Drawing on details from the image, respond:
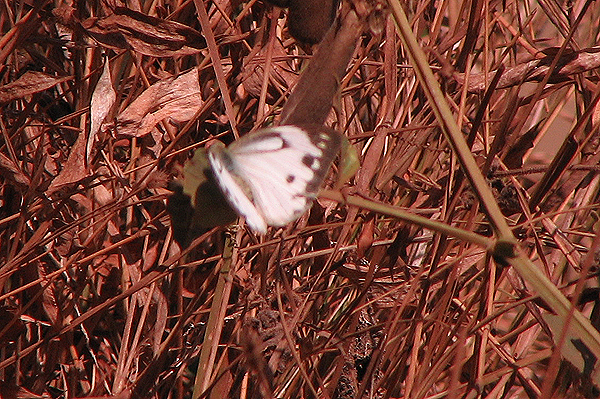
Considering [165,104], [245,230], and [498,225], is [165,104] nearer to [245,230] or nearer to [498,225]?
[245,230]

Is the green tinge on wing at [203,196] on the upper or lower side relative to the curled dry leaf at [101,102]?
lower

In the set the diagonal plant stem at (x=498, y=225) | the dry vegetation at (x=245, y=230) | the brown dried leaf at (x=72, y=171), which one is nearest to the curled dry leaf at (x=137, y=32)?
the dry vegetation at (x=245, y=230)

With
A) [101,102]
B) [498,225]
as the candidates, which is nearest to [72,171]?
[101,102]

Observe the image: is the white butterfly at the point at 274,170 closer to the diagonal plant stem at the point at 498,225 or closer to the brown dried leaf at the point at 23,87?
the diagonal plant stem at the point at 498,225

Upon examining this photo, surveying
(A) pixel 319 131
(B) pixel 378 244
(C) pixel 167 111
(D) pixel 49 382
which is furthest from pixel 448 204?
(D) pixel 49 382

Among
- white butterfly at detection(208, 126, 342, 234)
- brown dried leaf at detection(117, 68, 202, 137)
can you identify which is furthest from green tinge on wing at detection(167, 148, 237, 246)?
brown dried leaf at detection(117, 68, 202, 137)

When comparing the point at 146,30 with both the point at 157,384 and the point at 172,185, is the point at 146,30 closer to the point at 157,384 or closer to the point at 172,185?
the point at 172,185
